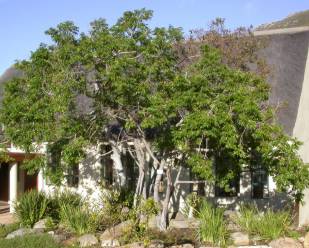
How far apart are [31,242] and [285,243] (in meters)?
6.22

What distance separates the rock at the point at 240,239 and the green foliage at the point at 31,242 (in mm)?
4488

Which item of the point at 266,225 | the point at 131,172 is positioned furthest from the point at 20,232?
the point at 266,225

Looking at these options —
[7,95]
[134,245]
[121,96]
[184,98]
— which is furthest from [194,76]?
[7,95]

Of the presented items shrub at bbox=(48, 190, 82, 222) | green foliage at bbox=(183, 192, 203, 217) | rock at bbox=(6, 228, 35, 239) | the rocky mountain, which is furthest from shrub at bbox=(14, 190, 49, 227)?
the rocky mountain

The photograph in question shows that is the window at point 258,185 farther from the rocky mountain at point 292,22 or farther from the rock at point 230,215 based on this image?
the rocky mountain at point 292,22

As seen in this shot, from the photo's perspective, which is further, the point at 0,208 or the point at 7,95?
the point at 0,208

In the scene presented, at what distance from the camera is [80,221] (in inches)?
583

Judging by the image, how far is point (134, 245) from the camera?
12.9 m

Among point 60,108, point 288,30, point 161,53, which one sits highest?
point 288,30

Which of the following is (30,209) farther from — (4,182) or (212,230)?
(4,182)

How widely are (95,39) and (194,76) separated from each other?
2.83 m

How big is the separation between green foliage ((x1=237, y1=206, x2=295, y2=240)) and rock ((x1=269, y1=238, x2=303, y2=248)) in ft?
1.25

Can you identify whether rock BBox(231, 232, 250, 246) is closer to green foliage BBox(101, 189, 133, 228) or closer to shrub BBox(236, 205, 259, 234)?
shrub BBox(236, 205, 259, 234)

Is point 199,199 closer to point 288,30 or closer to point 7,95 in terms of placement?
point 7,95
